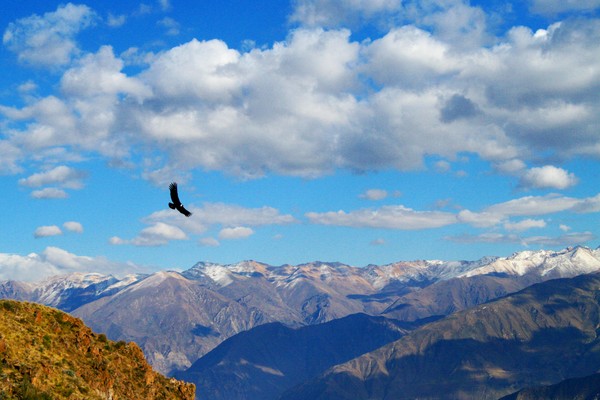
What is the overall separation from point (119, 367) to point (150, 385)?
7580 mm

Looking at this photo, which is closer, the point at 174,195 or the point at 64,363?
the point at 174,195

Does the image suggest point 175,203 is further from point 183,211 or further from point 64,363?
point 64,363

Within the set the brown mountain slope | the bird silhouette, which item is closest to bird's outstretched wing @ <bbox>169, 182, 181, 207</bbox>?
the bird silhouette

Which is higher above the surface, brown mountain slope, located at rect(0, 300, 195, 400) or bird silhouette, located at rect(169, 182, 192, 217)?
bird silhouette, located at rect(169, 182, 192, 217)

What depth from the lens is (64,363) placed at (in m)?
119

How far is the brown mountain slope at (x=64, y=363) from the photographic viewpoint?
106 metres

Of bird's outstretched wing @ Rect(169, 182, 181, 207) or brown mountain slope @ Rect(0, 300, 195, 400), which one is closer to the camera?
bird's outstretched wing @ Rect(169, 182, 181, 207)

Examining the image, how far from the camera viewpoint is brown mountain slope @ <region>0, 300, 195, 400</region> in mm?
105750

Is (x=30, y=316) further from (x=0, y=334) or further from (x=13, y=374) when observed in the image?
(x=13, y=374)

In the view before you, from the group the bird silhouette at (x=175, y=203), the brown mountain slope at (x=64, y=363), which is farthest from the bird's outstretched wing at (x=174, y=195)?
the brown mountain slope at (x=64, y=363)

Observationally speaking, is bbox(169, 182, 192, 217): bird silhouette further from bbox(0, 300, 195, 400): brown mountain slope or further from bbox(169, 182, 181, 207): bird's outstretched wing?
bbox(0, 300, 195, 400): brown mountain slope

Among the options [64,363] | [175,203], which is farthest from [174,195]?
[64,363]

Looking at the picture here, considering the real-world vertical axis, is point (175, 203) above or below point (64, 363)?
above

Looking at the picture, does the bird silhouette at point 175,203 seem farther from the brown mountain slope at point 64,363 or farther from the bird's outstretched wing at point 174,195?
the brown mountain slope at point 64,363
